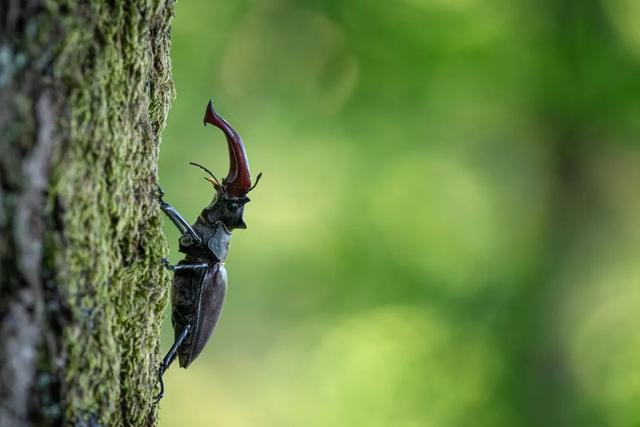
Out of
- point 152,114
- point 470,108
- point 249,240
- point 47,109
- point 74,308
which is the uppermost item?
point 470,108

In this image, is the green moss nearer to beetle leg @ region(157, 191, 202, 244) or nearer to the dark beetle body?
beetle leg @ region(157, 191, 202, 244)

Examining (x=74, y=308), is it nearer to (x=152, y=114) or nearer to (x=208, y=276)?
(x=152, y=114)

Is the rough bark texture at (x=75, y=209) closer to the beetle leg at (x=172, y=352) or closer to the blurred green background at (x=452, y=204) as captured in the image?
the beetle leg at (x=172, y=352)

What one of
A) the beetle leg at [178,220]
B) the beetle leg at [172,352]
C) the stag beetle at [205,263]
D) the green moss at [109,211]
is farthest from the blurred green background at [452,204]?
the green moss at [109,211]

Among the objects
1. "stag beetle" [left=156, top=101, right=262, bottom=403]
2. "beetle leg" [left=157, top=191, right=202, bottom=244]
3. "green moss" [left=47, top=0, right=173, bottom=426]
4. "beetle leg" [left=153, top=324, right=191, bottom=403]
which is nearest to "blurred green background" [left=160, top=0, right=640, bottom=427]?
"stag beetle" [left=156, top=101, right=262, bottom=403]

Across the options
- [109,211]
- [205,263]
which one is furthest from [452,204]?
[109,211]

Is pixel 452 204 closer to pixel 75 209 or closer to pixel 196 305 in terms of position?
pixel 196 305

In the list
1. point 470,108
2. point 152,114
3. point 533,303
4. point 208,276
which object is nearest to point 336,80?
point 470,108

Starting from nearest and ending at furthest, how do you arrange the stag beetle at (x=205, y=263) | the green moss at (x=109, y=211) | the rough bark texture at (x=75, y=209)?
the rough bark texture at (x=75, y=209)
the green moss at (x=109, y=211)
the stag beetle at (x=205, y=263)
